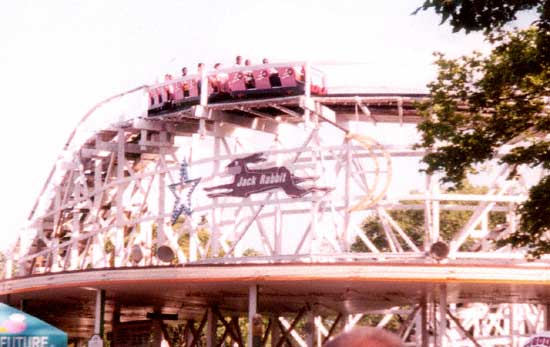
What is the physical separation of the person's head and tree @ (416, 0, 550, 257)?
624 inches

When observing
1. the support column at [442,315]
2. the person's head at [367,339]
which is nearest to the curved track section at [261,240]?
the support column at [442,315]

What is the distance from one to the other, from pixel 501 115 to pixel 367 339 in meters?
18.5

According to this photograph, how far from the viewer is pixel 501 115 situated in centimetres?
2123

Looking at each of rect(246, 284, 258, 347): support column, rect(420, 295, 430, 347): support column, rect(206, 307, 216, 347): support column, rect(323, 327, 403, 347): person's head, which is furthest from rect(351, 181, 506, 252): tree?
rect(323, 327, 403, 347): person's head

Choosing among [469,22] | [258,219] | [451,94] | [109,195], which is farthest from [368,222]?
[469,22]

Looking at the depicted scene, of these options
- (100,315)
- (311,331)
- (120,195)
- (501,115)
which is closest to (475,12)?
(501,115)

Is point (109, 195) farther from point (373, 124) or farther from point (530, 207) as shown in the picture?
point (530, 207)

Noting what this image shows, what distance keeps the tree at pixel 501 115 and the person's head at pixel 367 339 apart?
15.9 meters

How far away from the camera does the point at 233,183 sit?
39031 millimetres

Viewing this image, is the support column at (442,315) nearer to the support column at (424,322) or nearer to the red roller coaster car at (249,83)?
the support column at (424,322)

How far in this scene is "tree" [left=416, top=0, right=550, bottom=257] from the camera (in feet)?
66.4

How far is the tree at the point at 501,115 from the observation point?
66.4 ft

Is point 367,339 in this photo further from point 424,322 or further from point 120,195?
point 120,195

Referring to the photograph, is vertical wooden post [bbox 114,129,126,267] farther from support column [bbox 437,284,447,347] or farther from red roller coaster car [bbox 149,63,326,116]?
support column [bbox 437,284,447,347]
